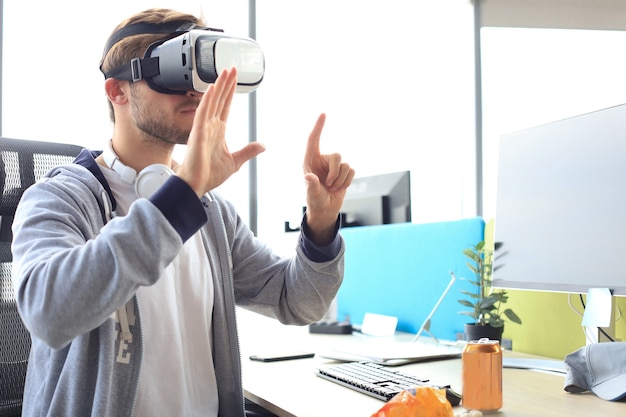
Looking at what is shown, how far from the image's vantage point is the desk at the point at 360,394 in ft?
3.27

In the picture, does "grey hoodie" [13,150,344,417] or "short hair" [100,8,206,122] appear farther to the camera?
"short hair" [100,8,206,122]

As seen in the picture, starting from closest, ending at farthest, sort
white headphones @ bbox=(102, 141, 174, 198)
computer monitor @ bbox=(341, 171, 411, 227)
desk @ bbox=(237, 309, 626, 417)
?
1. desk @ bbox=(237, 309, 626, 417)
2. white headphones @ bbox=(102, 141, 174, 198)
3. computer monitor @ bbox=(341, 171, 411, 227)

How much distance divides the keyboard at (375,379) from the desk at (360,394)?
0.01 metres

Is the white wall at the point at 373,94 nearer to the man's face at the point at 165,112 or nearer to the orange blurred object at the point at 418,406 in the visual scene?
the man's face at the point at 165,112

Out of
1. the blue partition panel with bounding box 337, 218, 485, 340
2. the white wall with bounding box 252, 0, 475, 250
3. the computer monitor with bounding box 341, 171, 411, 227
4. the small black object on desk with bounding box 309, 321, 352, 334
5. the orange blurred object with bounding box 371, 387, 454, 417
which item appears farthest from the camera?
the white wall with bounding box 252, 0, 475, 250

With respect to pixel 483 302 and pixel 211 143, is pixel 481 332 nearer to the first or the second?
pixel 483 302

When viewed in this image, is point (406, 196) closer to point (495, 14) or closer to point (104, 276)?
point (104, 276)

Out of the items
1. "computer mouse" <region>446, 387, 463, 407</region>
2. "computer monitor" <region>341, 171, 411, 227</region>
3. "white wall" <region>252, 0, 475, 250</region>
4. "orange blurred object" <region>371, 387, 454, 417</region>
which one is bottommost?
"computer mouse" <region>446, 387, 463, 407</region>

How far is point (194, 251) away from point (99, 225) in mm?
196

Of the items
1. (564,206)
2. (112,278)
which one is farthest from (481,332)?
(112,278)

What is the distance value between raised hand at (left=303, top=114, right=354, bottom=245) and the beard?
0.74 feet

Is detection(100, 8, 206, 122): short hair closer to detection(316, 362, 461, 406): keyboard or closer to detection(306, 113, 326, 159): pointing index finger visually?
detection(306, 113, 326, 159): pointing index finger

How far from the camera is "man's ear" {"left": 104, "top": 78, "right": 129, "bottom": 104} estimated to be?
1.19 m

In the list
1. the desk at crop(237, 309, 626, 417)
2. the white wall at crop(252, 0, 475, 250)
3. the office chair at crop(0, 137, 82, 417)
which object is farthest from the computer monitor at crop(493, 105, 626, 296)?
the white wall at crop(252, 0, 475, 250)
